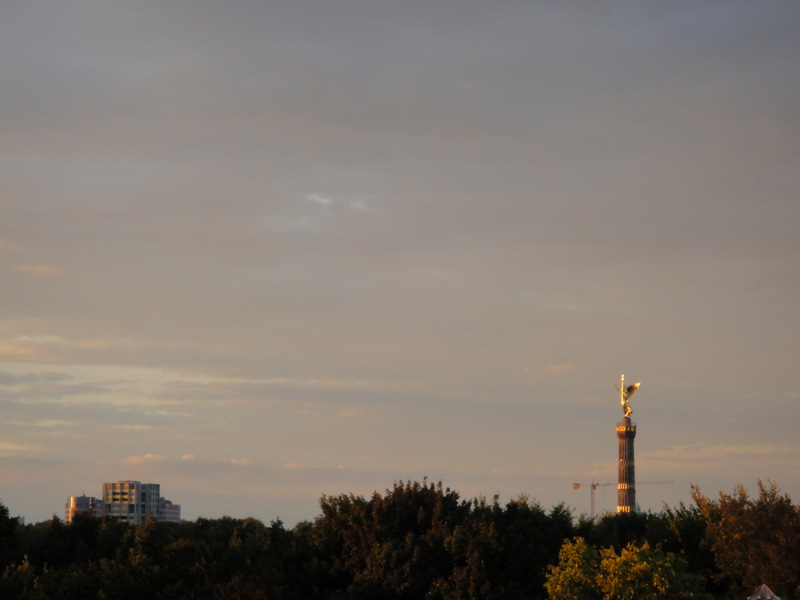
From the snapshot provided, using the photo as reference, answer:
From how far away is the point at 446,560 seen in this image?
180 ft

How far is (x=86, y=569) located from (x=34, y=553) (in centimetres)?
992

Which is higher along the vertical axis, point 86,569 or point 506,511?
point 506,511

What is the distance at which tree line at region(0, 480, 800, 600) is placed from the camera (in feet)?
167

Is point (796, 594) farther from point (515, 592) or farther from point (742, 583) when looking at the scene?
point (515, 592)

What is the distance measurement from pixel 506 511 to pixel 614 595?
14050 mm

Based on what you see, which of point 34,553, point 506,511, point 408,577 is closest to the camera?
point 408,577

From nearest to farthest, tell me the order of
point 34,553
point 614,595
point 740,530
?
point 614,595, point 740,530, point 34,553

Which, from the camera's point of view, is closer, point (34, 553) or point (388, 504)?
point (388, 504)

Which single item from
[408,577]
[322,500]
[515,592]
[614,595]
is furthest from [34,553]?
[614,595]

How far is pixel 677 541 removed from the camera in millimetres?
62969

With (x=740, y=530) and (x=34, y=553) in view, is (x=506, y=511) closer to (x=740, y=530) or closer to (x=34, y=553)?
(x=740, y=530)

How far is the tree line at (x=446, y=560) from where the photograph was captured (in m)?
A: 50.8

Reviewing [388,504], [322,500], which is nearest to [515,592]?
[388,504]

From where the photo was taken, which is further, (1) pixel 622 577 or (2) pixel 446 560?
(2) pixel 446 560
